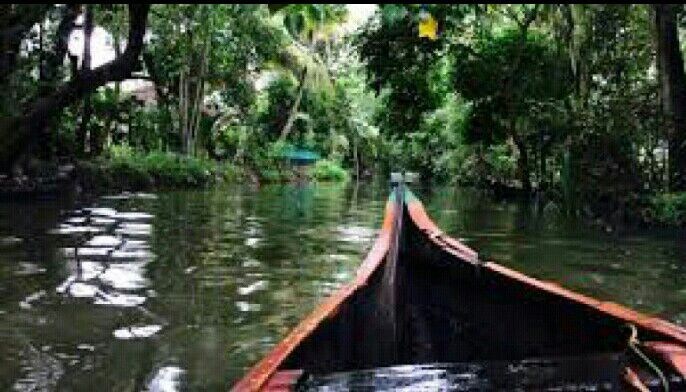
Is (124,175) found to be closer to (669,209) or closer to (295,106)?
(295,106)

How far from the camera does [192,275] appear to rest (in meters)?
9.54

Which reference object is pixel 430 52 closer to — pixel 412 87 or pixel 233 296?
pixel 412 87

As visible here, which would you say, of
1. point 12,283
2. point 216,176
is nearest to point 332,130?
point 216,176

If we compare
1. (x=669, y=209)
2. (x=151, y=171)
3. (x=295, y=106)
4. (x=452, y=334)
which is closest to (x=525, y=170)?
(x=669, y=209)

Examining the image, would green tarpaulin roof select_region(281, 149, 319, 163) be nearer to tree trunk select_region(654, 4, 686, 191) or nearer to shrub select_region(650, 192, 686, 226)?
tree trunk select_region(654, 4, 686, 191)

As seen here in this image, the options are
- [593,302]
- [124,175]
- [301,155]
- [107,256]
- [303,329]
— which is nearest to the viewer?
[303,329]

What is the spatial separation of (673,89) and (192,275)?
10.0 m

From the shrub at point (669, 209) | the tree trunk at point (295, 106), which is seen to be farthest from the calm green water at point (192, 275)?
the tree trunk at point (295, 106)

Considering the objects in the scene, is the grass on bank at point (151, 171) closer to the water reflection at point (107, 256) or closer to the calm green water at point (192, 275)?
the calm green water at point (192, 275)

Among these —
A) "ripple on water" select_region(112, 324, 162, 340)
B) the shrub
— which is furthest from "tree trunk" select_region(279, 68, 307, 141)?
"ripple on water" select_region(112, 324, 162, 340)

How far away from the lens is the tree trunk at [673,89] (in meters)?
15.4

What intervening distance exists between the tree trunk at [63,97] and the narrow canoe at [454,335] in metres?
4.35

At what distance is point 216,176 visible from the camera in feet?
93.7

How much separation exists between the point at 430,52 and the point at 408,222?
49.0 ft
